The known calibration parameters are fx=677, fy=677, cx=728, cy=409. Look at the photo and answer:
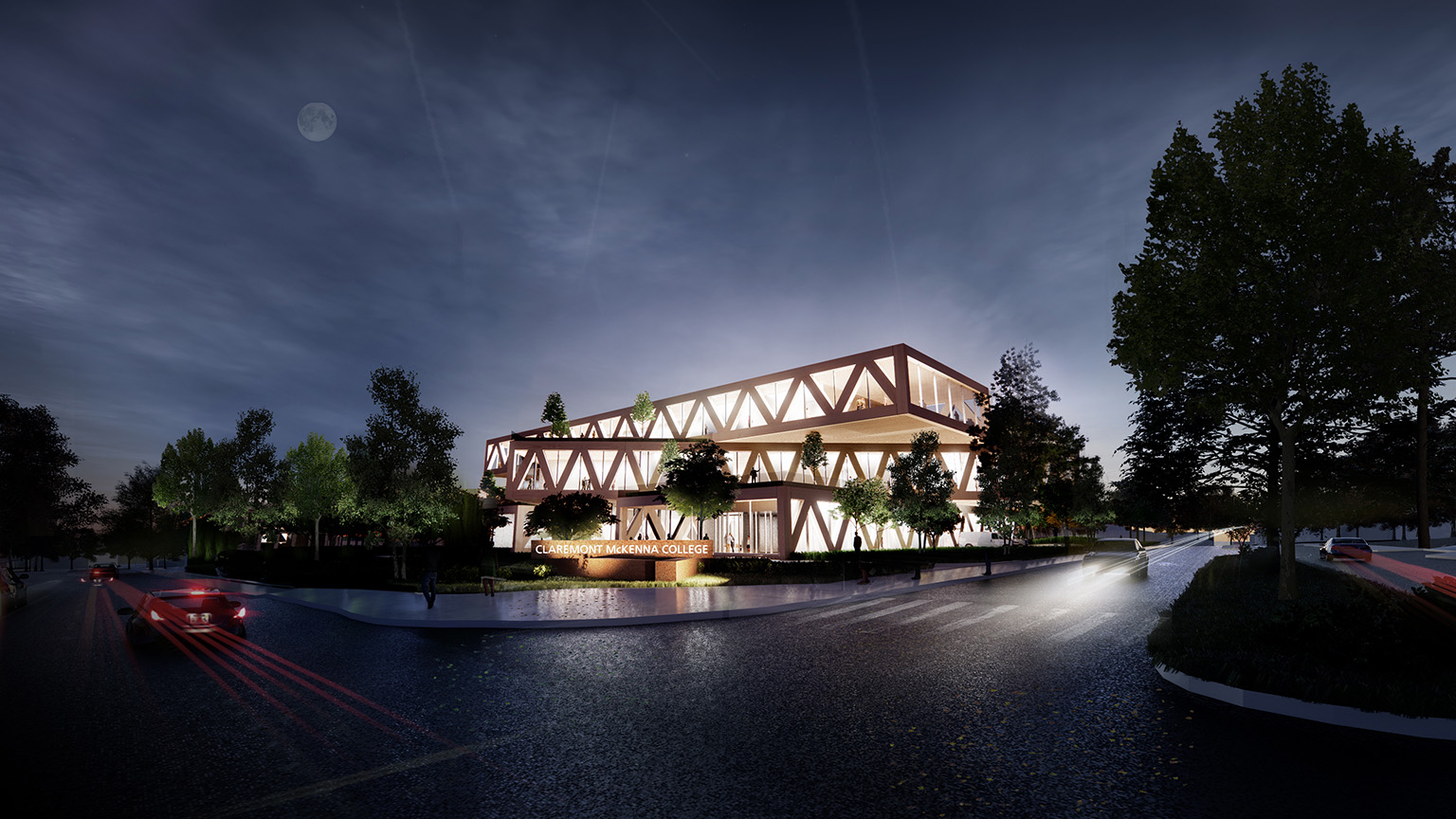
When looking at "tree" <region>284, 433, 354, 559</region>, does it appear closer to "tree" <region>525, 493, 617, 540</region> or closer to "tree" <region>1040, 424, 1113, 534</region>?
"tree" <region>525, 493, 617, 540</region>

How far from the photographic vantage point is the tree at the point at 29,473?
44.2 meters

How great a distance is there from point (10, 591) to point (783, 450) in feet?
137

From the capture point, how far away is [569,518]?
38.0 meters

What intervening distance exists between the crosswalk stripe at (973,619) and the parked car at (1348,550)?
28.3 m

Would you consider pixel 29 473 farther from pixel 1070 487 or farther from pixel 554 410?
pixel 1070 487

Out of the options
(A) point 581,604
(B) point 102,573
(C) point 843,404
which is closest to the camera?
(A) point 581,604

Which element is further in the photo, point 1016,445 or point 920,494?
point 1016,445

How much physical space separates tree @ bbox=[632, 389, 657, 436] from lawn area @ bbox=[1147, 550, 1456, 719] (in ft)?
194

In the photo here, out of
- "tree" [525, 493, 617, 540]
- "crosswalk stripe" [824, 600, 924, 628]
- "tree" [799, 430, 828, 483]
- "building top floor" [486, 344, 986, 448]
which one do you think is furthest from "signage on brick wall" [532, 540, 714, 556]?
"crosswalk stripe" [824, 600, 924, 628]

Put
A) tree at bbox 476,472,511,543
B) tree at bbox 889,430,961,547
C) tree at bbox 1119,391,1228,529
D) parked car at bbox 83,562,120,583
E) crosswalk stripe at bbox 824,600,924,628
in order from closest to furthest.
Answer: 1. crosswalk stripe at bbox 824,600,924,628
2. tree at bbox 1119,391,1228,529
3. tree at bbox 889,430,961,547
4. parked car at bbox 83,562,120,583
5. tree at bbox 476,472,511,543

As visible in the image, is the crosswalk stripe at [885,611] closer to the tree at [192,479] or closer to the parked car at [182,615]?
the parked car at [182,615]

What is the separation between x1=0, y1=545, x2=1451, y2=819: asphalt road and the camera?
4.76m

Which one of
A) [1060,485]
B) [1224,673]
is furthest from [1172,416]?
[1060,485]

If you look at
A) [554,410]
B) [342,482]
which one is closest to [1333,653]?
[342,482]
